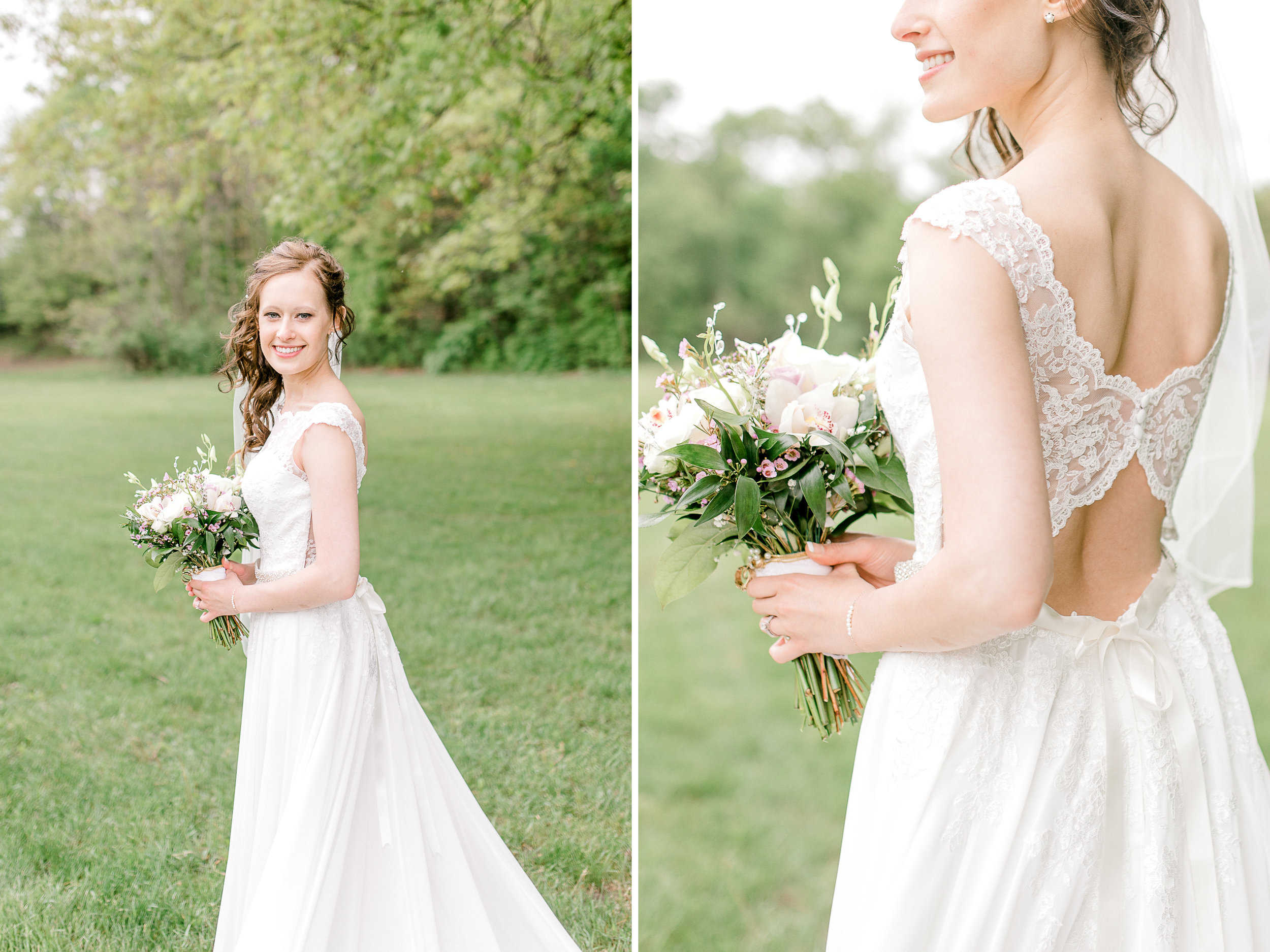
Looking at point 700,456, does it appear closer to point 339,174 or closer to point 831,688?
point 831,688

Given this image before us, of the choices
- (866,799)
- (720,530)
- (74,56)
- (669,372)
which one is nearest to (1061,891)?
(866,799)

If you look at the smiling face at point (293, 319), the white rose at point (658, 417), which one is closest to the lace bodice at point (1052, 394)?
the white rose at point (658, 417)

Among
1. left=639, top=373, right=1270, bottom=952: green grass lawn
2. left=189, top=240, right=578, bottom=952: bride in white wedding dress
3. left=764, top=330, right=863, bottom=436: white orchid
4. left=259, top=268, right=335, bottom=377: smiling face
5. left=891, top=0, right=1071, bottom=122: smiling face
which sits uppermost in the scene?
left=891, top=0, right=1071, bottom=122: smiling face

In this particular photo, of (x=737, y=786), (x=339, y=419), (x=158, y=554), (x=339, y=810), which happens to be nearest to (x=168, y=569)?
(x=158, y=554)

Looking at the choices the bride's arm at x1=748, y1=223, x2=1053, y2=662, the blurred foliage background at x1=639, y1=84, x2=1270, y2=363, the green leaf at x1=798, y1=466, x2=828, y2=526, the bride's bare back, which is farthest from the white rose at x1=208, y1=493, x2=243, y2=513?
the blurred foliage background at x1=639, y1=84, x2=1270, y2=363

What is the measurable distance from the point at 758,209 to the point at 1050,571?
21891 millimetres

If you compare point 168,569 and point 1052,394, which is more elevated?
point 1052,394

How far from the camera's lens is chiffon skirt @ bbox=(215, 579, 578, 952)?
2344 mm

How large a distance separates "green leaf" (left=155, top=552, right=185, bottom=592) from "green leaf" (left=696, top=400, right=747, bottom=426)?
1439mm

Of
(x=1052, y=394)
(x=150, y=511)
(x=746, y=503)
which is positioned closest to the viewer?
(x=1052, y=394)

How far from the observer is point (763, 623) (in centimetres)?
182

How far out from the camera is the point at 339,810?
242cm

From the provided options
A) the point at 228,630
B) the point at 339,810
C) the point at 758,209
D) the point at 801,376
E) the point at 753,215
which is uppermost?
the point at 758,209

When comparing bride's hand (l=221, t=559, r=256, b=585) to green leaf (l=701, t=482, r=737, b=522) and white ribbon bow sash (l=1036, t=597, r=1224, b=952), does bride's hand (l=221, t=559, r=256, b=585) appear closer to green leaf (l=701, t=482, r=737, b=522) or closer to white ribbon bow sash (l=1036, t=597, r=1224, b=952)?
green leaf (l=701, t=482, r=737, b=522)
